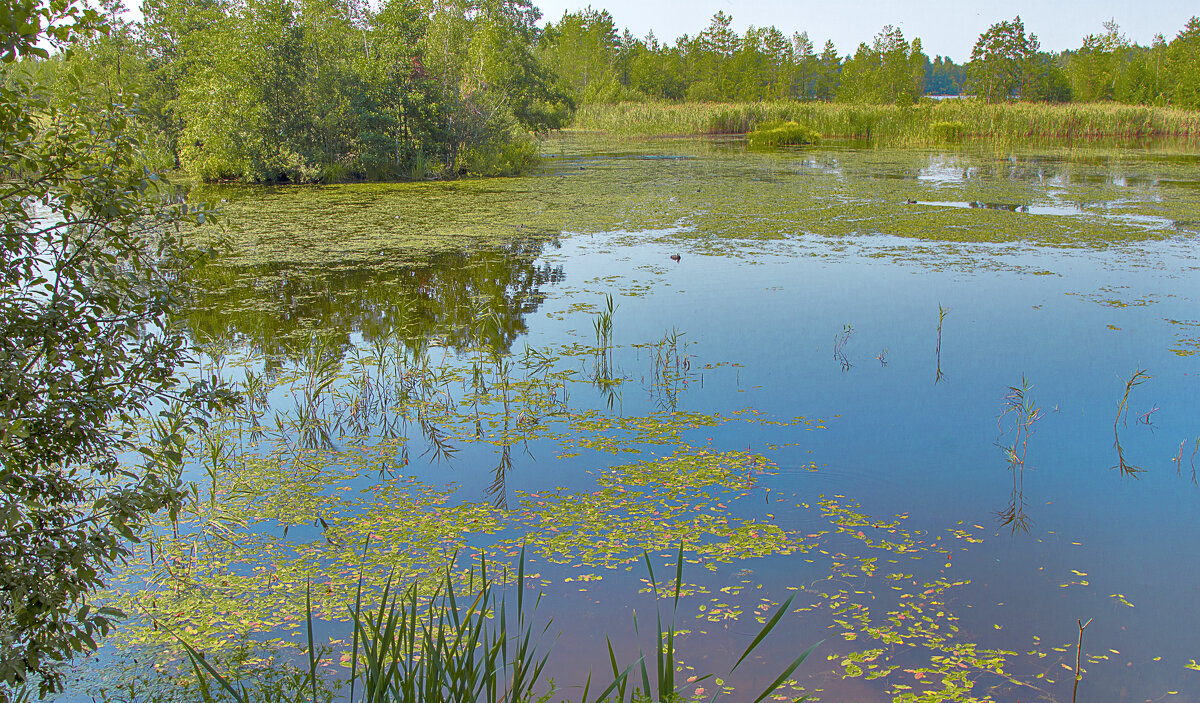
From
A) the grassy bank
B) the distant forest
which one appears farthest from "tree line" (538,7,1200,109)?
the distant forest

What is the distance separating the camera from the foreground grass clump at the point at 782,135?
2273 cm

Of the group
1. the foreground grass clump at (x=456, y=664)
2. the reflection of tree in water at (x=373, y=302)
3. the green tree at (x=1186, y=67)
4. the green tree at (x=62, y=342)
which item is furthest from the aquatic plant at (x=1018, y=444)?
the green tree at (x=1186, y=67)

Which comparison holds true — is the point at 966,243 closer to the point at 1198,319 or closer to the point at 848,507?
the point at 1198,319

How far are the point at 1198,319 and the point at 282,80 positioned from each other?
13438 mm

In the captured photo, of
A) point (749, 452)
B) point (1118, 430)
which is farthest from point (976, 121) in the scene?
point (749, 452)

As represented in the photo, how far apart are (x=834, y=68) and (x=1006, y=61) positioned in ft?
45.2

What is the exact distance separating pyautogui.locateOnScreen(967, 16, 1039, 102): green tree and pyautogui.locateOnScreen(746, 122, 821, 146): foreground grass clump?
63.6 feet

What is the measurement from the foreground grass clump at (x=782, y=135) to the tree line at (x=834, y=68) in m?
12.4

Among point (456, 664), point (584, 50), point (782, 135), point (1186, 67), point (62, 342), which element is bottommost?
point (456, 664)

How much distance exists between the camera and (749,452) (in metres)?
3.64

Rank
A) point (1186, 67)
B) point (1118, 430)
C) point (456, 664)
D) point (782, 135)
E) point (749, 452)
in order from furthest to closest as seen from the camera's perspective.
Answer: point (1186, 67)
point (782, 135)
point (1118, 430)
point (749, 452)
point (456, 664)

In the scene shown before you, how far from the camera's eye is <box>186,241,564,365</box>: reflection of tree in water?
5352mm

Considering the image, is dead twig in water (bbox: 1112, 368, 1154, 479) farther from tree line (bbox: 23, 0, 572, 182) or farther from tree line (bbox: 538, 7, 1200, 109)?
tree line (bbox: 538, 7, 1200, 109)

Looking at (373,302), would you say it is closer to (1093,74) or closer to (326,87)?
(326,87)
